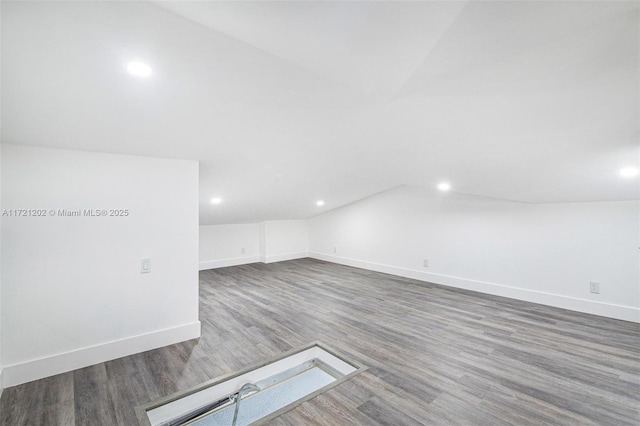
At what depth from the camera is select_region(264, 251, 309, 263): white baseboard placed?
7113 mm

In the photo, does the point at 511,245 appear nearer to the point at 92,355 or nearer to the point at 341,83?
the point at 341,83

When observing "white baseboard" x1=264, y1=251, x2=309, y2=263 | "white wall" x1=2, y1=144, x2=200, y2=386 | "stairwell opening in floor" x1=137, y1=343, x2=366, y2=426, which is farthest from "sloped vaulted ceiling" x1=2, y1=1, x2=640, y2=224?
"white baseboard" x1=264, y1=251, x2=309, y2=263

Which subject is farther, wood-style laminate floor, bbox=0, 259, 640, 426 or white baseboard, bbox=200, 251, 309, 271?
white baseboard, bbox=200, 251, 309, 271

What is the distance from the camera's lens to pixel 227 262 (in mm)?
6695

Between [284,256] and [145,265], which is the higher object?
[145,265]

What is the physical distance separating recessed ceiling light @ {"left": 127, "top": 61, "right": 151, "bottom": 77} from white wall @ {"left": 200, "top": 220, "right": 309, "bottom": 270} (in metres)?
5.03

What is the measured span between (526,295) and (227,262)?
5870mm

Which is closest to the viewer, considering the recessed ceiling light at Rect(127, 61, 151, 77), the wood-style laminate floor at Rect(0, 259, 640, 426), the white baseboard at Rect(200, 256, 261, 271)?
the recessed ceiling light at Rect(127, 61, 151, 77)

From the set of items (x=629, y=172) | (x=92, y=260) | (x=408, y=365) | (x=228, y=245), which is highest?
(x=629, y=172)

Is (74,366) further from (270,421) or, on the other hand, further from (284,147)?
(284,147)

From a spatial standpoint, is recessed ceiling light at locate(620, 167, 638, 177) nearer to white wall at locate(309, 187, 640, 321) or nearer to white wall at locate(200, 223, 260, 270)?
white wall at locate(309, 187, 640, 321)

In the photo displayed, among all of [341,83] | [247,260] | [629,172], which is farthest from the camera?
[247,260]

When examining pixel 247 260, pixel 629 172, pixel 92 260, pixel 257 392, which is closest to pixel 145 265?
pixel 92 260

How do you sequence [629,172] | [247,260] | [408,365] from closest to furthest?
[408,365] < [629,172] < [247,260]
